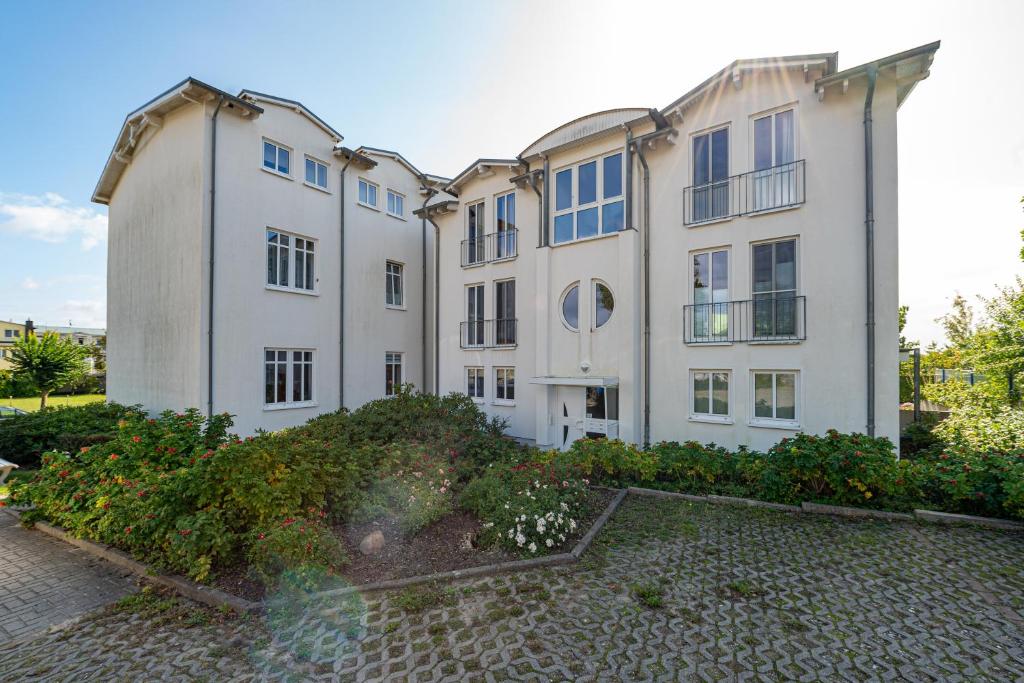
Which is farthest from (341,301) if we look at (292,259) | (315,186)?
(315,186)

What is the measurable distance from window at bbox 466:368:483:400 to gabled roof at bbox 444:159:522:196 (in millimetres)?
6841

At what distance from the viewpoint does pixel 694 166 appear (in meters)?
11.8

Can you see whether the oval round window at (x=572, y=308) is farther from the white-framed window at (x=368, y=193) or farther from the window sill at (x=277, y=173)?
the window sill at (x=277, y=173)

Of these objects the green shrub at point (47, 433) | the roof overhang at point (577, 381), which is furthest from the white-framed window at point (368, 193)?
the green shrub at point (47, 433)

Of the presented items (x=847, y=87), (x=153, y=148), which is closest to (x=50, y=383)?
(x=153, y=148)

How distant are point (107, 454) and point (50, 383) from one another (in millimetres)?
20135

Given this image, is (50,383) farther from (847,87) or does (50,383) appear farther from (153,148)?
(847,87)

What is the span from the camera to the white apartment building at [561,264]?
992 centimetres

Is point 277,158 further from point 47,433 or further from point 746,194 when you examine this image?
point 746,194

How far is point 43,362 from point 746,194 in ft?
97.8

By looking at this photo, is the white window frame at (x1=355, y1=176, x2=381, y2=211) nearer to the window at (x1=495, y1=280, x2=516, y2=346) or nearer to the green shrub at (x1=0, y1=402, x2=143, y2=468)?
the window at (x1=495, y1=280, x2=516, y2=346)

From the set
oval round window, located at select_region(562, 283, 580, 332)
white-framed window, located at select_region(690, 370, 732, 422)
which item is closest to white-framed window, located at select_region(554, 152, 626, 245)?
oval round window, located at select_region(562, 283, 580, 332)

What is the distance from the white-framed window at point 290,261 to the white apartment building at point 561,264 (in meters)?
0.07

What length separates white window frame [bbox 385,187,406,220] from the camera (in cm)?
1828
